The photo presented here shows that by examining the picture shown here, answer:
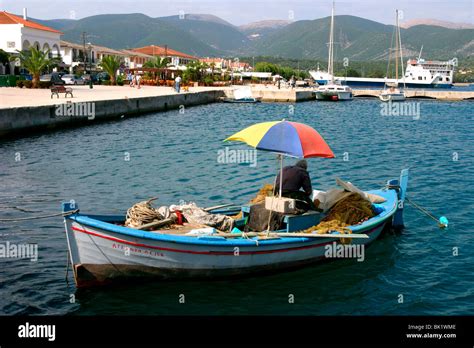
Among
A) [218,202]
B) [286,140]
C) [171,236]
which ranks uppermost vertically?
[286,140]

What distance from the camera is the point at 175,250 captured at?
10.3m

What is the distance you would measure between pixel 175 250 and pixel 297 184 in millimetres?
3041

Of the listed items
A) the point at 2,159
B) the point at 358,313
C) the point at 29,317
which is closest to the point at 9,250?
the point at 29,317

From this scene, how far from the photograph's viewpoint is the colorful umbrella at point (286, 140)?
11.0 metres

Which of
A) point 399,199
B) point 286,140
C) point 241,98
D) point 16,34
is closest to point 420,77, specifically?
point 241,98

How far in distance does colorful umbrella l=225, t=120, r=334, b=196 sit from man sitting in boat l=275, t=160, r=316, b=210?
2.31 ft

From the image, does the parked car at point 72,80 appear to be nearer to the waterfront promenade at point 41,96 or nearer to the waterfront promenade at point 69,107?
the waterfront promenade at point 41,96

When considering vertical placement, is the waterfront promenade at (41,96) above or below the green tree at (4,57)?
below

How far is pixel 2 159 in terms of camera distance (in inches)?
907

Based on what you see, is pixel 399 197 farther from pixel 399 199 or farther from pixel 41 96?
pixel 41 96

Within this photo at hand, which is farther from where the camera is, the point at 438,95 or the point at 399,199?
the point at 438,95

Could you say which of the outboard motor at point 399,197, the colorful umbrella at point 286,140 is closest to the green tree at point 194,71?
the outboard motor at point 399,197

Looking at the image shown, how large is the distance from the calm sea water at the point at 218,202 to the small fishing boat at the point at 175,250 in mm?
296

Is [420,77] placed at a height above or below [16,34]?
below
